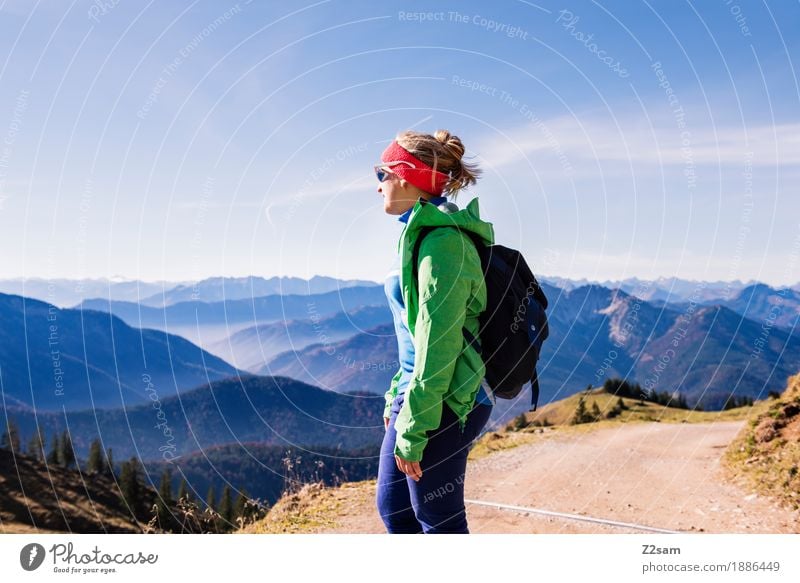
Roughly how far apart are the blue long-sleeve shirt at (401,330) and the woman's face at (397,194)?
13 cm

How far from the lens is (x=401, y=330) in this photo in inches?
143

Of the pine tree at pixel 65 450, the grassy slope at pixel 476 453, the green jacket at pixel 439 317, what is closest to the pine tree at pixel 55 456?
the pine tree at pixel 65 450

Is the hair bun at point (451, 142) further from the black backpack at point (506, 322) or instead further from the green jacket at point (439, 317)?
the black backpack at point (506, 322)

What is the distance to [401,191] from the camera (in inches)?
149

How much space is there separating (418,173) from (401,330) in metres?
0.86

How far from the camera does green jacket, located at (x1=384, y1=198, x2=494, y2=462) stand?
332 cm

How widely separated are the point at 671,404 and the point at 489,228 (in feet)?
66.5

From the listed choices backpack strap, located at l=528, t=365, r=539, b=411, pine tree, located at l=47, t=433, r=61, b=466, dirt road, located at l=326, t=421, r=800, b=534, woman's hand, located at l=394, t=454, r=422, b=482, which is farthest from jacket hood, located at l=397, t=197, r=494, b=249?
pine tree, located at l=47, t=433, r=61, b=466

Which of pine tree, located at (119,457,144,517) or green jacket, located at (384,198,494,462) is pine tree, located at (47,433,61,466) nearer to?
pine tree, located at (119,457,144,517)

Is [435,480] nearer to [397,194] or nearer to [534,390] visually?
[534,390]

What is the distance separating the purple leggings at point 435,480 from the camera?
3.55 m

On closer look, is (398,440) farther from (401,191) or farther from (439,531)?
(401,191)

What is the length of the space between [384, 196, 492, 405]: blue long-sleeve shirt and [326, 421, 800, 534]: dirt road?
202 inches
